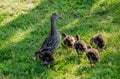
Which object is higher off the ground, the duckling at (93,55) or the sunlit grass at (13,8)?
the sunlit grass at (13,8)

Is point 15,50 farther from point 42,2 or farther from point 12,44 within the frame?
point 42,2

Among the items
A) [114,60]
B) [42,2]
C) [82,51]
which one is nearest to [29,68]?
[82,51]

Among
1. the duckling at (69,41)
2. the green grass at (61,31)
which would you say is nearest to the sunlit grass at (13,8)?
the green grass at (61,31)

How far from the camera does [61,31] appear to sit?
1130 cm

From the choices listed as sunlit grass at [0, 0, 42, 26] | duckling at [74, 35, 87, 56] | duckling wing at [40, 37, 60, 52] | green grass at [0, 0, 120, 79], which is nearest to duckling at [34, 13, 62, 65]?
duckling wing at [40, 37, 60, 52]

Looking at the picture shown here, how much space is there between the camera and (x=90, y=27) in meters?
11.3

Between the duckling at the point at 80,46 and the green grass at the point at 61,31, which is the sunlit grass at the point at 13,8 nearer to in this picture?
the green grass at the point at 61,31

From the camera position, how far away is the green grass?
901 cm

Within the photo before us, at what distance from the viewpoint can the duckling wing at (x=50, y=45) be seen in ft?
30.4

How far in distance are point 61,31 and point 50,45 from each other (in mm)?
2028

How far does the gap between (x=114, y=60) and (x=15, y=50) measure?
277cm

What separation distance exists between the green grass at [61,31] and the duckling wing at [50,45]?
36 cm

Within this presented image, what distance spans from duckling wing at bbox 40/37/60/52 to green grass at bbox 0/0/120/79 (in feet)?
1.18

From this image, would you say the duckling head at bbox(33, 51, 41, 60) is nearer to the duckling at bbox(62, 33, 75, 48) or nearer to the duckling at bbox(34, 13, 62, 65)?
the duckling at bbox(34, 13, 62, 65)
